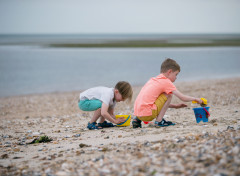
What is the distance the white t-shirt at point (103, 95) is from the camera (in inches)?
208

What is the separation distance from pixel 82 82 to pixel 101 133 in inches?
462

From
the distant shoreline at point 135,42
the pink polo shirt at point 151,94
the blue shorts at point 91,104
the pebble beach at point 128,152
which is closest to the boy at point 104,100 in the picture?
the blue shorts at point 91,104

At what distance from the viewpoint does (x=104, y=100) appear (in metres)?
5.27

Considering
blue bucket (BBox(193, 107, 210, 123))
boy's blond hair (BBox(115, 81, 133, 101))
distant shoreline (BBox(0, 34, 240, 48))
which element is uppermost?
distant shoreline (BBox(0, 34, 240, 48))

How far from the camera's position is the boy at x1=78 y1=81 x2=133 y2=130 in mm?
5219

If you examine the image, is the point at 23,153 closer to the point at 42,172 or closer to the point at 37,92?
the point at 42,172

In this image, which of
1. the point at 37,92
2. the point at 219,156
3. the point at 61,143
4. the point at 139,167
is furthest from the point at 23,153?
the point at 37,92

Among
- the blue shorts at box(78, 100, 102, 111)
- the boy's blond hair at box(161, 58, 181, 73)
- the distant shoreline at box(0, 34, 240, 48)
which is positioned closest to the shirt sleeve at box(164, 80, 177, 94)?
the boy's blond hair at box(161, 58, 181, 73)

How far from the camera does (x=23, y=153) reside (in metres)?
4.16

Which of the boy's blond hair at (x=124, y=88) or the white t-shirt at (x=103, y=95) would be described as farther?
the white t-shirt at (x=103, y=95)

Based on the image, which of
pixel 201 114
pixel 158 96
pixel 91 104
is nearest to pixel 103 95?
pixel 91 104

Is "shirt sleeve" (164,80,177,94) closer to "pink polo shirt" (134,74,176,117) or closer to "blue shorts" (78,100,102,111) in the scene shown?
"pink polo shirt" (134,74,176,117)

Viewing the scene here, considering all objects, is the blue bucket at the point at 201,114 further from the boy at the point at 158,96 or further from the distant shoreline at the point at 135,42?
the distant shoreline at the point at 135,42

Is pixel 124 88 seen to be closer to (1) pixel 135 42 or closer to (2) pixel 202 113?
(2) pixel 202 113
